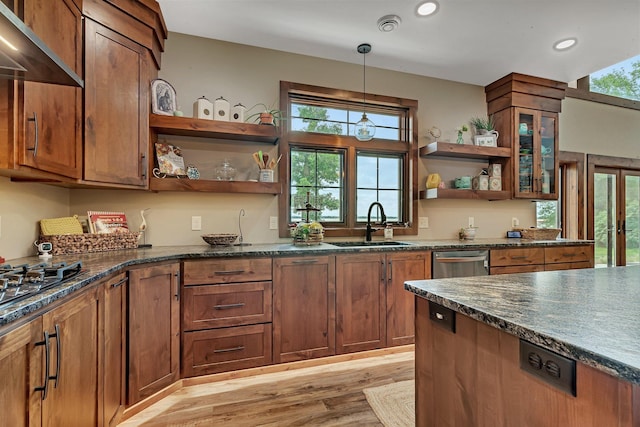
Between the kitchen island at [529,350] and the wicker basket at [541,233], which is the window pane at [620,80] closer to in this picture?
the wicker basket at [541,233]

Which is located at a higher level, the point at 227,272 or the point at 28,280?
the point at 28,280

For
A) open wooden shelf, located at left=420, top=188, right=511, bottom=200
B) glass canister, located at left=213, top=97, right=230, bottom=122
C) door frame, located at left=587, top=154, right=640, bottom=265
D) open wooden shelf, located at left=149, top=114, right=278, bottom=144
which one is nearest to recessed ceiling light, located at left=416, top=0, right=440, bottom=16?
open wooden shelf, located at left=149, top=114, right=278, bottom=144

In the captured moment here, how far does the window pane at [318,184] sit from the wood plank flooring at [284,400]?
53.6 inches

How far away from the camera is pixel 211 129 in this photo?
95.0 inches

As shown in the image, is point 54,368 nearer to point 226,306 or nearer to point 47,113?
point 226,306

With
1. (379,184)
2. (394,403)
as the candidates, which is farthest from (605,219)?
(394,403)

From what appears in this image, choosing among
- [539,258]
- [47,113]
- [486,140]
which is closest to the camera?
[47,113]

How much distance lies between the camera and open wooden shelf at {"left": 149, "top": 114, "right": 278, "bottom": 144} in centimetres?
232

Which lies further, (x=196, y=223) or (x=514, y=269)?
(x=514, y=269)

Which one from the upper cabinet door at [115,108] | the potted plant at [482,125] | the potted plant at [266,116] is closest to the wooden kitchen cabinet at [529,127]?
the potted plant at [482,125]

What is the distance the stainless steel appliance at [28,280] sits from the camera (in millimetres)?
948

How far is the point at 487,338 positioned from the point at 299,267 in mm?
1542

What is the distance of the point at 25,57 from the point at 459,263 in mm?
3010

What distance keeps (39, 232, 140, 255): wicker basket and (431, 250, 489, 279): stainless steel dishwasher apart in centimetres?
246
